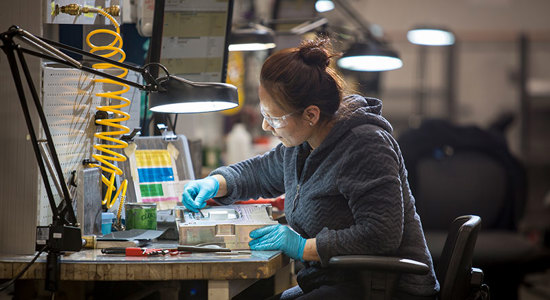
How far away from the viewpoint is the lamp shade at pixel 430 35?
212 inches

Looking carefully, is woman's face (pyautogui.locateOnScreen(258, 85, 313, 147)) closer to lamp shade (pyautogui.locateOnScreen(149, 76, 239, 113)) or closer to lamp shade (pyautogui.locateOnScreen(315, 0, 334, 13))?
lamp shade (pyautogui.locateOnScreen(149, 76, 239, 113))

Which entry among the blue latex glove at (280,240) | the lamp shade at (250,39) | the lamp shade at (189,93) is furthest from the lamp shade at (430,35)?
the blue latex glove at (280,240)

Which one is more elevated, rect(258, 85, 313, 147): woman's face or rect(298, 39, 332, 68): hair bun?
rect(298, 39, 332, 68): hair bun

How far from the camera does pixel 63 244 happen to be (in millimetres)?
1880

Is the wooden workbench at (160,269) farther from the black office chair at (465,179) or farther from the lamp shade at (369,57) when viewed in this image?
the black office chair at (465,179)

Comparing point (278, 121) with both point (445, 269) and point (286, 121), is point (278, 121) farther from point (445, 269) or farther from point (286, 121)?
point (445, 269)

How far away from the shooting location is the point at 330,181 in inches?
81.1

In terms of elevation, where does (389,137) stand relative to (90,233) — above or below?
above

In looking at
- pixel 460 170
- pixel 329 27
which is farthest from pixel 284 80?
pixel 460 170

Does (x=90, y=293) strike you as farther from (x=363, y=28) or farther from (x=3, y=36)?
(x=363, y=28)

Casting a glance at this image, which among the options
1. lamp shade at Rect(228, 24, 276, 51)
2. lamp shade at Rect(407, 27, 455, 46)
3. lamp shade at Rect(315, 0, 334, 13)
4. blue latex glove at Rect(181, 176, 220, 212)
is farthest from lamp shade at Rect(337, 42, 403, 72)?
blue latex glove at Rect(181, 176, 220, 212)

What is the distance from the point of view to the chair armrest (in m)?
1.85

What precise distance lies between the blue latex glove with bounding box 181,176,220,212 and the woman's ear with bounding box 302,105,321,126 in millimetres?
469

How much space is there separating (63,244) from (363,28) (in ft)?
10.8
